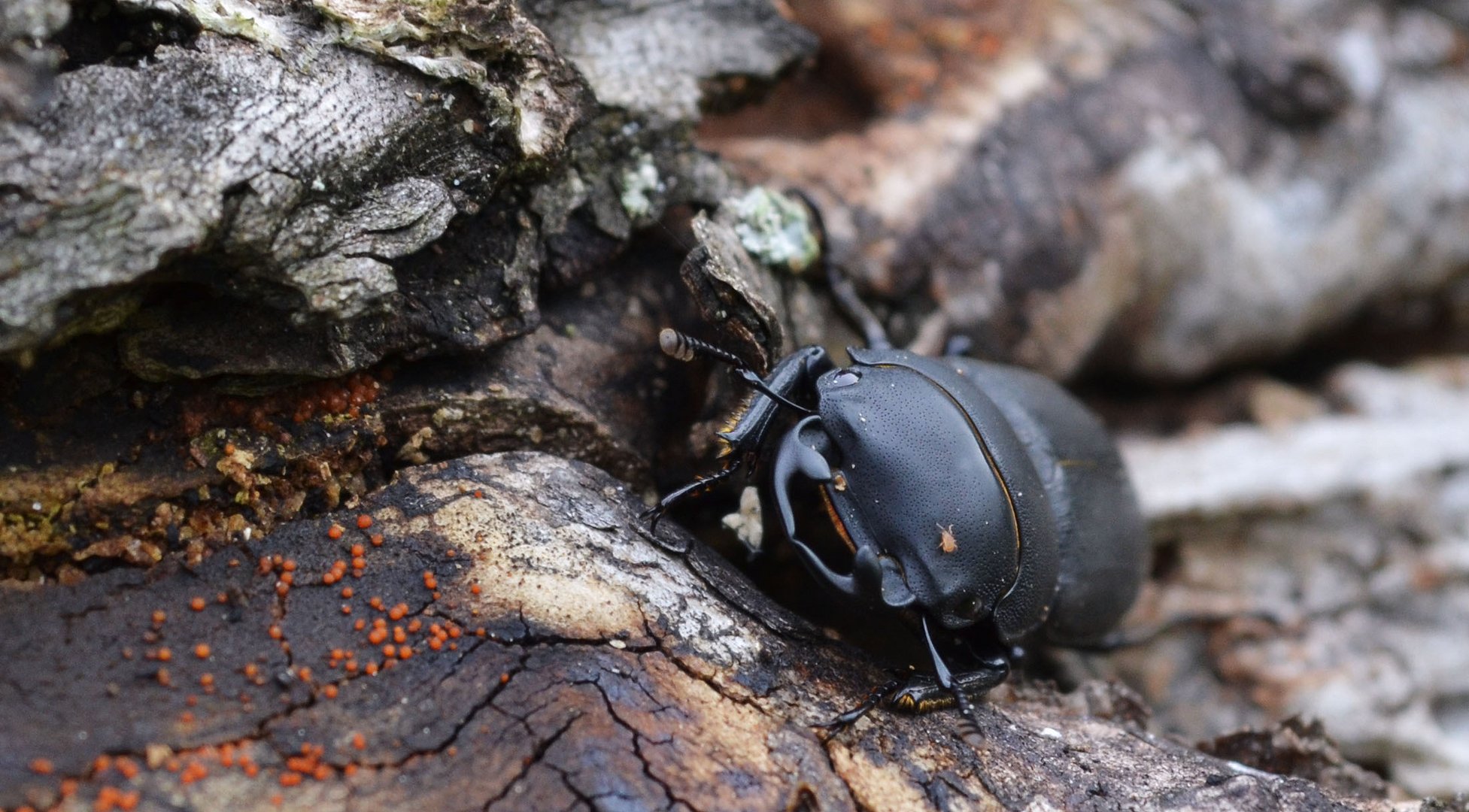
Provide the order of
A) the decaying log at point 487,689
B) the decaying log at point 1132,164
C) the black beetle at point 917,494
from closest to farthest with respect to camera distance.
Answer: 1. the decaying log at point 487,689
2. the black beetle at point 917,494
3. the decaying log at point 1132,164

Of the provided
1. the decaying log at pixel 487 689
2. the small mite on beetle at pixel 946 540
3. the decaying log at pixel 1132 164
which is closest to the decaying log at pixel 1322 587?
the decaying log at pixel 1132 164

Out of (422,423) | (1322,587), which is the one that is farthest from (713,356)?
(1322,587)

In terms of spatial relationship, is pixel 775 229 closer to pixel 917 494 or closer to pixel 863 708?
pixel 917 494

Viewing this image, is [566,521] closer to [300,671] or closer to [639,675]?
[639,675]

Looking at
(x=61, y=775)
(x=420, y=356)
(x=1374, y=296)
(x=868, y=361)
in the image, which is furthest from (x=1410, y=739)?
(x=61, y=775)

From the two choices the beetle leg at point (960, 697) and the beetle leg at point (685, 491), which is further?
the beetle leg at point (685, 491)

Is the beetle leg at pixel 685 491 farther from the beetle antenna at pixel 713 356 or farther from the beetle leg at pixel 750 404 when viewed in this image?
the beetle antenna at pixel 713 356

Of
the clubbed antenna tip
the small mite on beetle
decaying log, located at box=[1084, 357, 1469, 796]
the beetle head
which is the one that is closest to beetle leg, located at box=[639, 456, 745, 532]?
the beetle head
